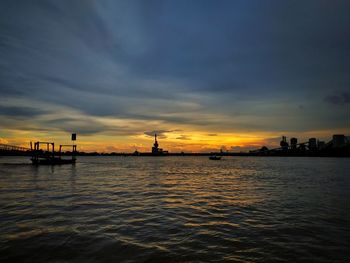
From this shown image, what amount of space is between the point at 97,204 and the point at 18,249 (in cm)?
819

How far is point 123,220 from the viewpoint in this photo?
1229 cm

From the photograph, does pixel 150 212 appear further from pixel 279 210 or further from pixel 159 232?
pixel 279 210

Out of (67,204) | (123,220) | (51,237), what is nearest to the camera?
(51,237)

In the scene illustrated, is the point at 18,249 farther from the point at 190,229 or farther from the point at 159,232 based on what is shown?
the point at 190,229

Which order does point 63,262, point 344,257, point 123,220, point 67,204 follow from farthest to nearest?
point 67,204, point 123,220, point 344,257, point 63,262

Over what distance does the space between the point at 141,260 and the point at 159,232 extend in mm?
2958

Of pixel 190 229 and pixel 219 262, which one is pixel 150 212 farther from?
pixel 219 262

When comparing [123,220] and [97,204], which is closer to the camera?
[123,220]

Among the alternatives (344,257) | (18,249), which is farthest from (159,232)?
(344,257)

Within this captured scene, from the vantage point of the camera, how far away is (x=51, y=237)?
954 centimetres

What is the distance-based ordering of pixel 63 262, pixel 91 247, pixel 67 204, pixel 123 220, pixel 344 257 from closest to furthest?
pixel 63 262
pixel 344 257
pixel 91 247
pixel 123 220
pixel 67 204

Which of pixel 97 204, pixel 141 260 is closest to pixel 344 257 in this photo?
pixel 141 260

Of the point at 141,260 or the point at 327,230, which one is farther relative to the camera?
the point at 327,230

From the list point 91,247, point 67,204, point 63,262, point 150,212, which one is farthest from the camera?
point 67,204
